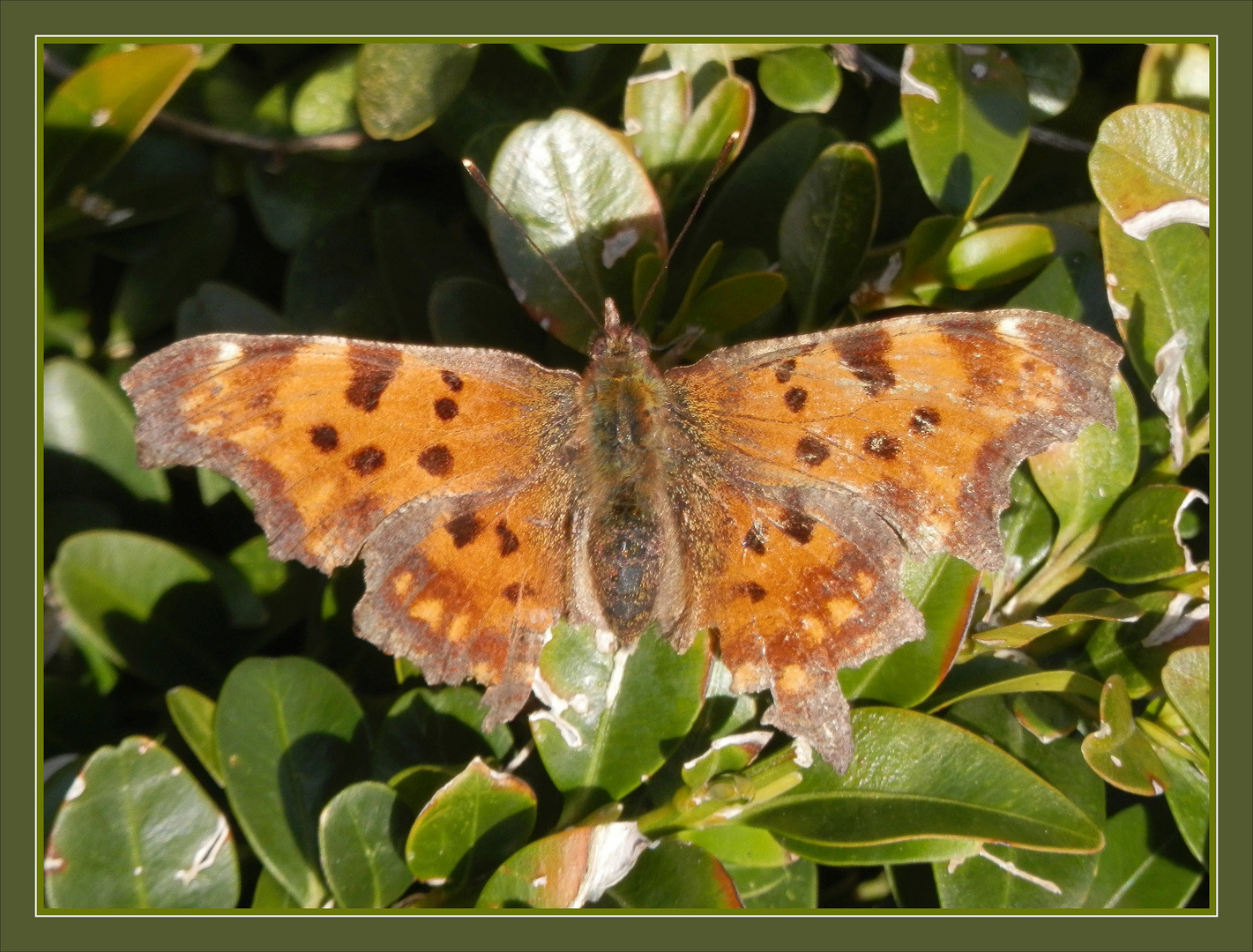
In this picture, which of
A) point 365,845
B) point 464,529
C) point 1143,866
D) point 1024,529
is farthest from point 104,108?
point 1143,866

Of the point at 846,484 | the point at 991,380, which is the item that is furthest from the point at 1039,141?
the point at 846,484

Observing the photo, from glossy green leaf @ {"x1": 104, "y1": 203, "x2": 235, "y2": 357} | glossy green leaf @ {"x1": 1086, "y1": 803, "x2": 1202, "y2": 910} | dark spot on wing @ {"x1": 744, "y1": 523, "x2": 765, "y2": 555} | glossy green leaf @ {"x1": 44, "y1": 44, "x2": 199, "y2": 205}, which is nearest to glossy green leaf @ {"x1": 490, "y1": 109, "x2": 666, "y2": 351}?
dark spot on wing @ {"x1": 744, "y1": 523, "x2": 765, "y2": 555}

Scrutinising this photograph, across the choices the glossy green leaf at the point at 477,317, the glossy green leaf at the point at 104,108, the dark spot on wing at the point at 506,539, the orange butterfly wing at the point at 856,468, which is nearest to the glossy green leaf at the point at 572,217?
the glossy green leaf at the point at 477,317

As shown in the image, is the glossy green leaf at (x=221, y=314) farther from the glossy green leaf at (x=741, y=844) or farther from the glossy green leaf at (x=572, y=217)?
the glossy green leaf at (x=741, y=844)

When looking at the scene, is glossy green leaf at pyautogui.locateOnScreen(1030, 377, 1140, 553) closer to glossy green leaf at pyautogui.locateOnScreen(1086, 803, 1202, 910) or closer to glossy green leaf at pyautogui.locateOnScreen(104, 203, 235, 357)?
glossy green leaf at pyautogui.locateOnScreen(1086, 803, 1202, 910)

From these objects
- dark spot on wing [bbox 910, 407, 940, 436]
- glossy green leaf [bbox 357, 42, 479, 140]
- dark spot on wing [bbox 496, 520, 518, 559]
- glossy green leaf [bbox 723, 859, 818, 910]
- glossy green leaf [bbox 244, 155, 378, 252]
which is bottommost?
glossy green leaf [bbox 723, 859, 818, 910]
